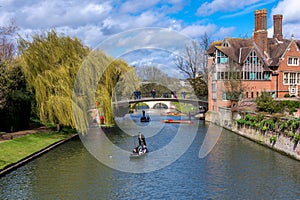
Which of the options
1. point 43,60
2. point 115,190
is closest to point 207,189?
point 115,190

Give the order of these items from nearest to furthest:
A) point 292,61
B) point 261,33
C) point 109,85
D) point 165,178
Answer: point 165,178, point 109,85, point 292,61, point 261,33

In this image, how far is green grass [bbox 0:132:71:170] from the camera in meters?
23.4

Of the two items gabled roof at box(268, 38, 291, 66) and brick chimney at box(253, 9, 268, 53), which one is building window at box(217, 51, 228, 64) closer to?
brick chimney at box(253, 9, 268, 53)

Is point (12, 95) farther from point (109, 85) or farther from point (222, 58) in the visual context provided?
point (222, 58)

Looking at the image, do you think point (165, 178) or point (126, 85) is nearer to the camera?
point (165, 178)

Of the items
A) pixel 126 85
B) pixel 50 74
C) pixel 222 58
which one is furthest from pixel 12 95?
pixel 222 58

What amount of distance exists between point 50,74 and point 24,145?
24.5 ft

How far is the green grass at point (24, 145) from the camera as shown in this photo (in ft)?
76.7

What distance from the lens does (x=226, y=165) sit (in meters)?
23.5

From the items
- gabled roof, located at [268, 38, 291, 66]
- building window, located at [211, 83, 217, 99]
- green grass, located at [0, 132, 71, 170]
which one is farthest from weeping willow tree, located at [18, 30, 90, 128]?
gabled roof, located at [268, 38, 291, 66]

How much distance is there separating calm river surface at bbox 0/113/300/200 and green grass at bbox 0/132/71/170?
1116 mm

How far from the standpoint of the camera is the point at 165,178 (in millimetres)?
20469

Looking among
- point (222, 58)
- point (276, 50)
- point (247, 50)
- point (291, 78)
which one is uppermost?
point (276, 50)

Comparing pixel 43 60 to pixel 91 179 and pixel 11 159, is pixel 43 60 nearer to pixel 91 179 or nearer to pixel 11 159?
pixel 11 159
